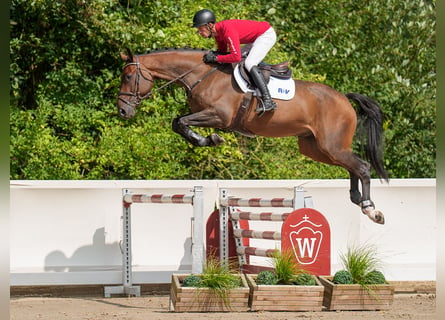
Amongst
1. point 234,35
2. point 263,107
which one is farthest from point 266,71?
point 234,35

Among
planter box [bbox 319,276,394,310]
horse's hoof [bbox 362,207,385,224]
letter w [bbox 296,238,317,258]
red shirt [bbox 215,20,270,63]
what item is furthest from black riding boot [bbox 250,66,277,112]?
planter box [bbox 319,276,394,310]

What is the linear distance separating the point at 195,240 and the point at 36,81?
22.3 ft

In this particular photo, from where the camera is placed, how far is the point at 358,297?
17.8ft

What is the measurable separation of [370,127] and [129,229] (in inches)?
95.2

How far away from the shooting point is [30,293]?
22.6 ft

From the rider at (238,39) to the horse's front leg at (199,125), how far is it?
1.29 ft

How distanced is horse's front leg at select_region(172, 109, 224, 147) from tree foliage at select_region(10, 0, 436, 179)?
2681mm

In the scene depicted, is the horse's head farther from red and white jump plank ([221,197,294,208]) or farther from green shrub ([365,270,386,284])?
green shrub ([365,270,386,284])

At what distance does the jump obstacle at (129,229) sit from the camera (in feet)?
18.5

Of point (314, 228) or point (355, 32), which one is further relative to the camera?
point (355, 32)

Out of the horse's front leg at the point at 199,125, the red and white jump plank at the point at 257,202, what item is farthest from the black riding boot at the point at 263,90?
the red and white jump plank at the point at 257,202

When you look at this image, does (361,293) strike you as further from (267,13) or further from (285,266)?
(267,13)

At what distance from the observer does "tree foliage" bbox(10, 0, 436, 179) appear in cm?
966

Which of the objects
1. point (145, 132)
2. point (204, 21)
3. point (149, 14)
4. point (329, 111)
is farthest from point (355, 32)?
point (204, 21)
